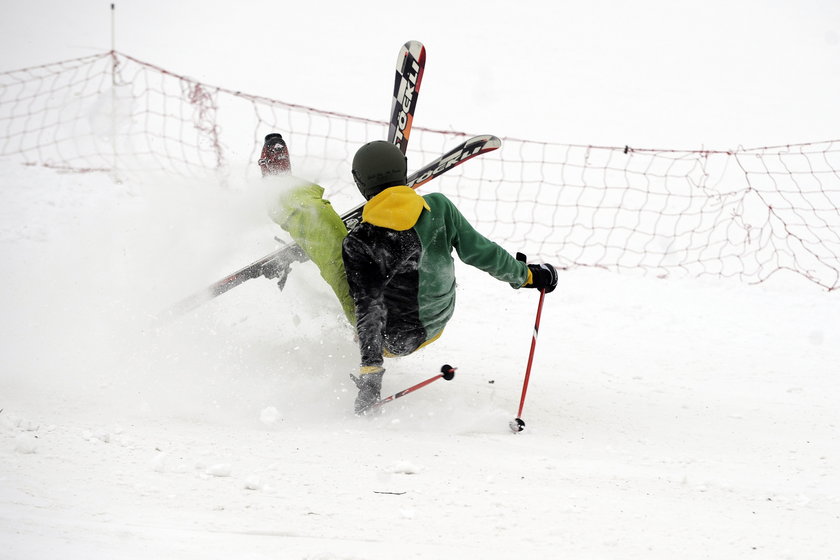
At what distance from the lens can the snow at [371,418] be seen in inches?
99.3

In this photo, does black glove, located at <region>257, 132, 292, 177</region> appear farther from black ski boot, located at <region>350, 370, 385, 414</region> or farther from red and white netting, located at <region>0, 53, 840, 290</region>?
black ski boot, located at <region>350, 370, 385, 414</region>

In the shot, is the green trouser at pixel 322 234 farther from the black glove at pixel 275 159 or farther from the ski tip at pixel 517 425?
the ski tip at pixel 517 425

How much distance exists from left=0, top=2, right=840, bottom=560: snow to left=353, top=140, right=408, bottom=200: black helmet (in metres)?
1.09

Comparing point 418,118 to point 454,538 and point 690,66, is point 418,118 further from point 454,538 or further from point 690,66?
point 454,538

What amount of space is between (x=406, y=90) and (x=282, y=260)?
1409 mm

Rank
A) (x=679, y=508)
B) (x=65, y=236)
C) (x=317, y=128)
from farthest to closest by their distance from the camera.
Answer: (x=317, y=128) → (x=65, y=236) → (x=679, y=508)

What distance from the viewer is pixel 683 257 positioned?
7980 millimetres

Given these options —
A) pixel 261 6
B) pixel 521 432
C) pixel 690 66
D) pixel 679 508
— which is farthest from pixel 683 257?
pixel 261 6

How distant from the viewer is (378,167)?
372 cm

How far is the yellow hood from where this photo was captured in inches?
143

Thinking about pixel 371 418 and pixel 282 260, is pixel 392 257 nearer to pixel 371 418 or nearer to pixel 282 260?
pixel 371 418

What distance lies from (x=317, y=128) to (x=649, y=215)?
606 centimetres

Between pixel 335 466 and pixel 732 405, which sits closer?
pixel 335 466

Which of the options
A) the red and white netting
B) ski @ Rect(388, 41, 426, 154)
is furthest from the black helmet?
the red and white netting
